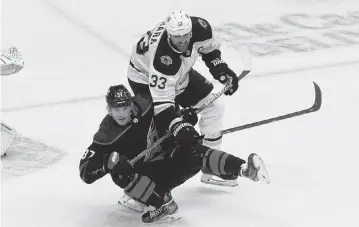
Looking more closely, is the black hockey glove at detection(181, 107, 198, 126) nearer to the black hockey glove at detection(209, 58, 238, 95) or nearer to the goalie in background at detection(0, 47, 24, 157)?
the black hockey glove at detection(209, 58, 238, 95)

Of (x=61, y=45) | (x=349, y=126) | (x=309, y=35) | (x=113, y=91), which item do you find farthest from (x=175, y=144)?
(x=309, y=35)

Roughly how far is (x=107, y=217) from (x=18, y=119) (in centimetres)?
135

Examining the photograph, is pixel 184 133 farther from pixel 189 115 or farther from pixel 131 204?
pixel 131 204

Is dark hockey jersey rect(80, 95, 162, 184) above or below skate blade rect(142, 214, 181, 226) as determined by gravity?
above

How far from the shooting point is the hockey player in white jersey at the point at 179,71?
349 centimetres

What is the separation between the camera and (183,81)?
379 cm

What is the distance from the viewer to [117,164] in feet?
10.7

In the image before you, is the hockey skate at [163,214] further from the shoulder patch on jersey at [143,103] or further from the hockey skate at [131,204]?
the shoulder patch on jersey at [143,103]

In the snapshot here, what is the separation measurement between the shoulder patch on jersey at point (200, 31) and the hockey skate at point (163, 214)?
0.72 meters

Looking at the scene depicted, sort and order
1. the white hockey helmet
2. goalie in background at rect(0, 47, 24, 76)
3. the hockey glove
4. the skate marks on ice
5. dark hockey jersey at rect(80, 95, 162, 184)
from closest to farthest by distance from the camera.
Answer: the hockey glove < dark hockey jersey at rect(80, 95, 162, 184) < the white hockey helmet < goalie in background at rect(0, 47, 24, 76) < the skate marks on ice

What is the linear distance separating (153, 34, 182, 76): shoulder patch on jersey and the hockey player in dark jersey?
0.53 ft

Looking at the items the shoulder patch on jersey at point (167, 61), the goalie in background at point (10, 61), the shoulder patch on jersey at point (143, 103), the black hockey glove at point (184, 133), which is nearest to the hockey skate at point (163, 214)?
the black hockey glove at point (184, 133)

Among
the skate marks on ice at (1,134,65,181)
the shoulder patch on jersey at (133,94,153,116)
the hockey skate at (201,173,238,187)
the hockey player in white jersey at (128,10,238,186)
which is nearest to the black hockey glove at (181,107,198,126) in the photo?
the hockey player in white jersey at (128,10,238,186)

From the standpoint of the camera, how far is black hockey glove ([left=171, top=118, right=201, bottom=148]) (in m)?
3.38
